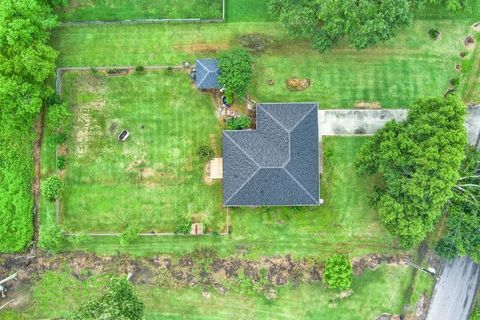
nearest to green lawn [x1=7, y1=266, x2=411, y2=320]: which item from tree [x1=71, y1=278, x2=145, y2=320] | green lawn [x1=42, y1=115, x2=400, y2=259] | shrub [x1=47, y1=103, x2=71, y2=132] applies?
green lawn [x1=42, y1=115, x2=400, y2=259]

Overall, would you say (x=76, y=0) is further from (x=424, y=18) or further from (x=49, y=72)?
(x=424, y=18)

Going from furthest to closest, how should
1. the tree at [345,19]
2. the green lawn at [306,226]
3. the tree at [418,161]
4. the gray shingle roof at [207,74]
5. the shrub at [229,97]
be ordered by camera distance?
the green lawn at [306,226]
the shrub at [229,97]
the gray shingle roof at [207,74]
the tree at [345,19]
the tree at [418,161]

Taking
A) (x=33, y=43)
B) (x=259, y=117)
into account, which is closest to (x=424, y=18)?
(x=259, y=117)

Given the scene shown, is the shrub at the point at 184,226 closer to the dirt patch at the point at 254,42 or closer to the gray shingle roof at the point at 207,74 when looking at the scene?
the gray shingle roof at the point at 207,74

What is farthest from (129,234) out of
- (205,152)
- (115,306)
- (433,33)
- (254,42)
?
(433,33)

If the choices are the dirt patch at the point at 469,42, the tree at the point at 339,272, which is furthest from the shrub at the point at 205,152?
the dirt patch at the point at 469,42

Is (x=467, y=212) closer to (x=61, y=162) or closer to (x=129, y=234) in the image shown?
(x=129, y=234)

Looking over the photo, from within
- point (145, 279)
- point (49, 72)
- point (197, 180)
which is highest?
point (49, 72)
